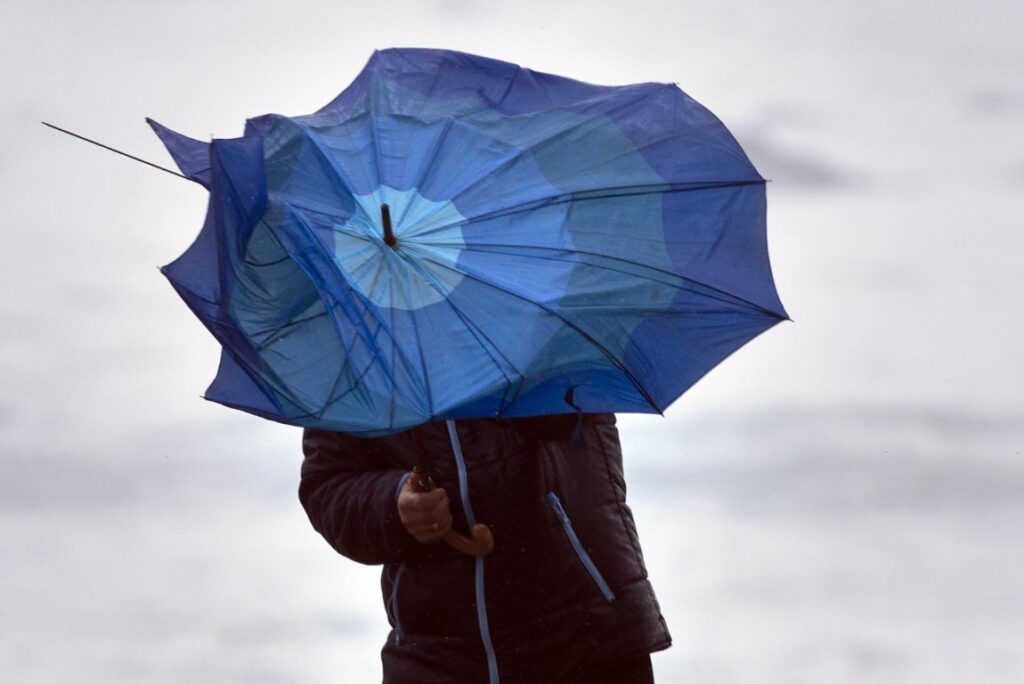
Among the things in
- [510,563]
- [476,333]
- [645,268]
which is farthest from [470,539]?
[645,268]

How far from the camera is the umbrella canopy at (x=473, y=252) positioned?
3621mm

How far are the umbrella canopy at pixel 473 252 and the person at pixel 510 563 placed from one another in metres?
0.39

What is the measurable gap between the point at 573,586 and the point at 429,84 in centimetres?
115

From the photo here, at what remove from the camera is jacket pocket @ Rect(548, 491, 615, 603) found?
162 inches

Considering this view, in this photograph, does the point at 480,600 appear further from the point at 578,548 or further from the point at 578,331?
the point at 578,331

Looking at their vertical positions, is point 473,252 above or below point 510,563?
above

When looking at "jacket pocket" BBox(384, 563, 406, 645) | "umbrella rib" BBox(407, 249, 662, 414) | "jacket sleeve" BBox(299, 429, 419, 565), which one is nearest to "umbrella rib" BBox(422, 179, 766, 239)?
"umbrella rib" BBox(407, 249, 662, 414)

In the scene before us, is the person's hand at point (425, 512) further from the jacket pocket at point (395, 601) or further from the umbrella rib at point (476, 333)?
the umbrella rib at point (476, 333)

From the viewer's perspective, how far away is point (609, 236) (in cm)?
383

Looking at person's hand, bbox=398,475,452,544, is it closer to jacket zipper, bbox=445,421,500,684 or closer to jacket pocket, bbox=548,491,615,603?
jacket zipper, bbox=445,421,500,684

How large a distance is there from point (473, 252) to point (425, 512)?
0.59m

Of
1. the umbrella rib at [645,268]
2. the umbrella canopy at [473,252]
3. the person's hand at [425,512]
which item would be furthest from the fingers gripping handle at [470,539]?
the umbrella rib at [645,268]

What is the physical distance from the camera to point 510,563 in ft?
13.5

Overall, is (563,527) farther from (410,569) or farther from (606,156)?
(606,156)
